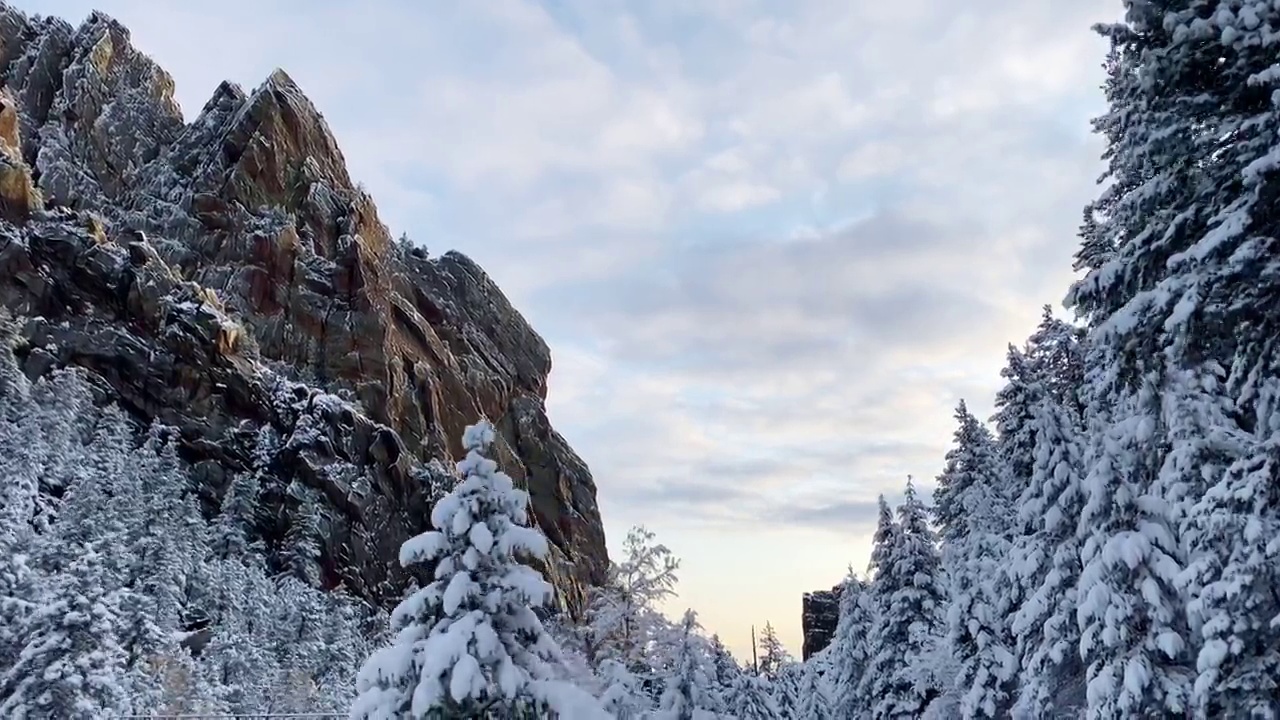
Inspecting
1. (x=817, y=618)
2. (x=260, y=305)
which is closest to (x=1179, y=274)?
(x=817, y=618)

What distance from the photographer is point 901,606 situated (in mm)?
26859

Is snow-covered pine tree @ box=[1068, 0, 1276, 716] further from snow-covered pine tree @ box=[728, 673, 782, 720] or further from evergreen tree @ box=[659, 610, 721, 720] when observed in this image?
snow-covered pine tree @ box=[728, 673, 782, 720]

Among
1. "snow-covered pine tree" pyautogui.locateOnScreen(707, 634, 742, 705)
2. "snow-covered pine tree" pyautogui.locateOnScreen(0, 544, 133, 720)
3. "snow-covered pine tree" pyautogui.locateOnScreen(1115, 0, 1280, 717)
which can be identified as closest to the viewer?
"snow-covered pine tree" pyautogui.locateOnScreen(1115, 0, 1280, 717)

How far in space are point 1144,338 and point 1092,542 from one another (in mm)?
4759

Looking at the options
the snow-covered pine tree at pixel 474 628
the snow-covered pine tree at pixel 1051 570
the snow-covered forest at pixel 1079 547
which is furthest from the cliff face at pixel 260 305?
the snow-covered pine tree at pixel 474 628

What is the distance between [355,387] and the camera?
118438 millimetres

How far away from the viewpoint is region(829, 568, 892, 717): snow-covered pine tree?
1157 inches

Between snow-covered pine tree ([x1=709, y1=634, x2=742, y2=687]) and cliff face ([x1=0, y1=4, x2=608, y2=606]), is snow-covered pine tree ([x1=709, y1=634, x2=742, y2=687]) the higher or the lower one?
the lower one

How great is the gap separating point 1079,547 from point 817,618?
10730cm

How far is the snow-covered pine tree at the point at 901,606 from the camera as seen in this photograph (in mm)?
26062

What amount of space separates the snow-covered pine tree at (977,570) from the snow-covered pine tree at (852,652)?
297 centimetres

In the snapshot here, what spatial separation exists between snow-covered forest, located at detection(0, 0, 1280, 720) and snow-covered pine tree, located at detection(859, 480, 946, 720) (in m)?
0.08

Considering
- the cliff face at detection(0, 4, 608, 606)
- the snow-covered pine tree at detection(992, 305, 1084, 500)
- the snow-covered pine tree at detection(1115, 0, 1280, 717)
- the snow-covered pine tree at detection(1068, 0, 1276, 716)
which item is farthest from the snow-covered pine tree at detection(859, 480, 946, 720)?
the cliff face at detection(0, 4, 608, 606)

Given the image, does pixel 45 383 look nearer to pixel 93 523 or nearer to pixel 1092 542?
pixel 93 523
